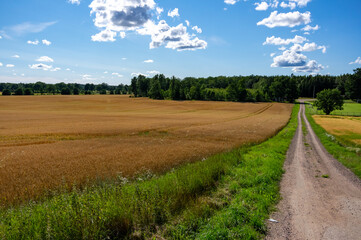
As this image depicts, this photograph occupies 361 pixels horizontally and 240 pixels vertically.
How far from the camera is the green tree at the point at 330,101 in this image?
78438mm

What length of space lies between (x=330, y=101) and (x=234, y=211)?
93468 mm

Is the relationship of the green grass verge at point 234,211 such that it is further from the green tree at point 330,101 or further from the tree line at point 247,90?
the tree line at point 247,90

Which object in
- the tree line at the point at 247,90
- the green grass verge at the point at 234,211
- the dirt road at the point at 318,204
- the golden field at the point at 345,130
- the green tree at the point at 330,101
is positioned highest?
the tree line at the point at 247,90

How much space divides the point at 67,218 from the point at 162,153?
12.7 m

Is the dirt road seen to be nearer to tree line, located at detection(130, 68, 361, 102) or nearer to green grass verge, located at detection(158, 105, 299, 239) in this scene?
green grass verge, located at detection(158, 105, 299, 239)

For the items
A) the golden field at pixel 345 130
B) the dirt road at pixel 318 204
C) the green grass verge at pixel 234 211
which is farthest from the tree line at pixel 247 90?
the green grass verge at pixel 234 211

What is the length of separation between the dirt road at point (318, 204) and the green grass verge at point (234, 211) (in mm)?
526

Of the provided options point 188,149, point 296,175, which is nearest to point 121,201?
point 296,175

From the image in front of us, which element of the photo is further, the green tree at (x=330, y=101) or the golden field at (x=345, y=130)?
the green tree at (x=330, y=101)

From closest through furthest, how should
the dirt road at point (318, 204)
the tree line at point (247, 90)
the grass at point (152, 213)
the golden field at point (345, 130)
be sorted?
the grass at point (152, 213), the dirt road at point (318, 204), the golden field at point (345, 130), the tree line at point (247, 90)

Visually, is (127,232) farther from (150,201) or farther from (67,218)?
(67,218)

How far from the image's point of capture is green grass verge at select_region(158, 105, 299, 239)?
637 cm

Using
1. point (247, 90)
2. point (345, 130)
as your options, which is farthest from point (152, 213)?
point (247, 90)

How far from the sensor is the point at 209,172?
1116cm
